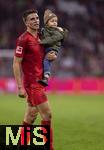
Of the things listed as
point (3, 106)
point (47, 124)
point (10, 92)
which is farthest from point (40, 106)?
point (10, 92)

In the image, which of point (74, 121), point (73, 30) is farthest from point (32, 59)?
point (73, 30)

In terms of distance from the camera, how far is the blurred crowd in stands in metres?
34.1

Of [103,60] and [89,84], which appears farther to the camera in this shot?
[103,60]

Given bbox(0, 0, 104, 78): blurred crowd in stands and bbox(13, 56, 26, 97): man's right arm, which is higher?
bbox(13, 56, 26, 97): man's right arm

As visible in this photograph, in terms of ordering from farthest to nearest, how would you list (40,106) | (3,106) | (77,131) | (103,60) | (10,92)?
(103,60) → (10,92) → (3,106) → (77,131) → (40,106)

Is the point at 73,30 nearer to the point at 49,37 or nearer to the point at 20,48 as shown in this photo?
the point at 49,37

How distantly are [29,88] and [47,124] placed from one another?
69 cm

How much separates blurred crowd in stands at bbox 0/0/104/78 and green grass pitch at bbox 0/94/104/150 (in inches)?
308

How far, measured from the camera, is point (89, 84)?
108 ft

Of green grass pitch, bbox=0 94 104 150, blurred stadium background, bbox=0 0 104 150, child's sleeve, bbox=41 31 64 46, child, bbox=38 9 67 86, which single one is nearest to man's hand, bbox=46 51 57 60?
child, bbox=38 9 67 86

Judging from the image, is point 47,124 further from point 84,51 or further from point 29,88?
point 84,51

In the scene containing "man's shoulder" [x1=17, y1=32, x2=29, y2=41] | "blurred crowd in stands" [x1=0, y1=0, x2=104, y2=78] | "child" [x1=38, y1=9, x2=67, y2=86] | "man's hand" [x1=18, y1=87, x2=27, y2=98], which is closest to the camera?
Answer: "man's hand" [x1=18, y1=87, x2=27, y2=98]

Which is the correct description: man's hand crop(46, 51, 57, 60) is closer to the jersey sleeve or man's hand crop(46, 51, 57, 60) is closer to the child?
the child

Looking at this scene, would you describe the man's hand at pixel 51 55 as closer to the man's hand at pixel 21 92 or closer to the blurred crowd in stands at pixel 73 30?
the man's hand at pixel 21 92
